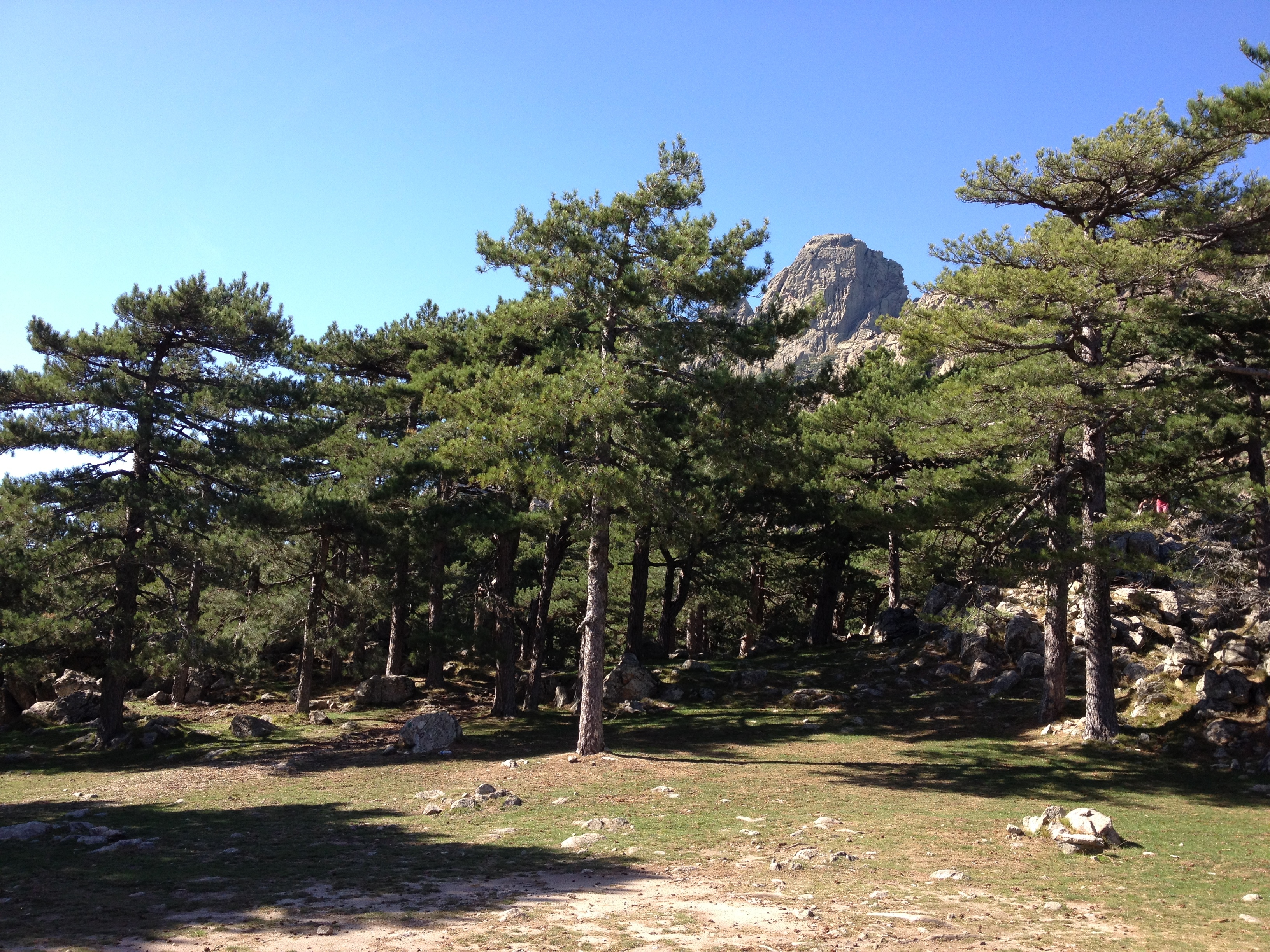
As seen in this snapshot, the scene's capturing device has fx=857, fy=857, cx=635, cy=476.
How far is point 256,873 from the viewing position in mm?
8867

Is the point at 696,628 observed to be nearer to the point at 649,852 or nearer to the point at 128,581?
the point at 128,581

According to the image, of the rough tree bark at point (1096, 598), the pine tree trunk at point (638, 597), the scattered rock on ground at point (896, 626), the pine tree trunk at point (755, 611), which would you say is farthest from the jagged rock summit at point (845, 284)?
the rough tree bark at point (1096, 598)

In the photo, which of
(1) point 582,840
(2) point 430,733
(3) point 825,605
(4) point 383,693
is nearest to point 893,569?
(3) point 825,605

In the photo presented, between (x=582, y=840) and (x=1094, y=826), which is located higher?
(x=1094, y=826)

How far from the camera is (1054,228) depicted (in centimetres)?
1566

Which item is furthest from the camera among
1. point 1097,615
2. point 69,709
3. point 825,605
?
point 825,605

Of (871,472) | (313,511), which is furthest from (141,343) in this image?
(871,472)

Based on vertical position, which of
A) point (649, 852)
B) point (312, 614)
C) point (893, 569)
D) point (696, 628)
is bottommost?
point (649, 852)

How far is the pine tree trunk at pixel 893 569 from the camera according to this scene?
92.8 ft

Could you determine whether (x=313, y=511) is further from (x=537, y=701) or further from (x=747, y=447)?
(x=747, y=447)

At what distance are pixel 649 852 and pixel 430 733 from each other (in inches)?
422

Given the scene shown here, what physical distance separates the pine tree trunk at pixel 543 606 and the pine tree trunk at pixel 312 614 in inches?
232

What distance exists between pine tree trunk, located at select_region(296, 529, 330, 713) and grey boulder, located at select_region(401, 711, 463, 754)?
4944mm

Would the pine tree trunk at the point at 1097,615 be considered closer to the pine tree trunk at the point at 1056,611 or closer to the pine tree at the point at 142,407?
the pine tree trunk at the point at 1056,611
